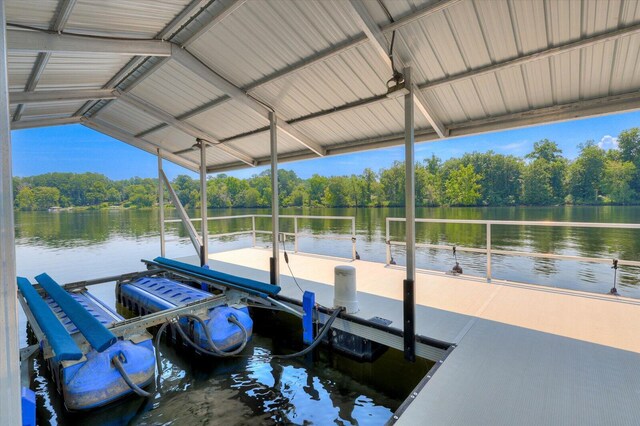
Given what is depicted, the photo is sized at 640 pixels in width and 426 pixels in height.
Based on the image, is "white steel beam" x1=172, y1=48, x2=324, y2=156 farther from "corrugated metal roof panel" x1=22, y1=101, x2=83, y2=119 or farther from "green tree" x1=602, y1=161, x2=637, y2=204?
"green tree" x1=602, y1=161, x2=637, y2=204

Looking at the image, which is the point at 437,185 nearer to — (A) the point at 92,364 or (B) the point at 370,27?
(B) the point at 370,27

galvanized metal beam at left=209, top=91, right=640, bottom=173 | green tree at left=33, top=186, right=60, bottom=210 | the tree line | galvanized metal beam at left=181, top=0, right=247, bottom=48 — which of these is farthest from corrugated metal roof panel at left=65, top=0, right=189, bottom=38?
green tree at left=33, top=186, right=60, bottom=210

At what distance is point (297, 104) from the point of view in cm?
416

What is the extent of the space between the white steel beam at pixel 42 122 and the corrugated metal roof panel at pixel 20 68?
1.58m

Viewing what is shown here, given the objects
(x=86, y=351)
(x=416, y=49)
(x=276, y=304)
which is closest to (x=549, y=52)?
(x=416, y=49)

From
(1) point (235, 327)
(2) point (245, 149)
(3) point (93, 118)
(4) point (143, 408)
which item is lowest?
(4) point (143, 408)

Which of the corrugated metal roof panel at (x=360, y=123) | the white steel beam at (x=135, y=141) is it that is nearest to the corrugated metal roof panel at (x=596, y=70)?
the corrugated metal roof panel at (x=360, y=123)

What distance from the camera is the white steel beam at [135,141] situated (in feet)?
19.7

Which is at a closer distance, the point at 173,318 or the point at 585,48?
the point at 585,48

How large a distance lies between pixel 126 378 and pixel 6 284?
237 cm

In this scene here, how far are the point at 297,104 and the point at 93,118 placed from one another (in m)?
4.08

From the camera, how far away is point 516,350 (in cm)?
257

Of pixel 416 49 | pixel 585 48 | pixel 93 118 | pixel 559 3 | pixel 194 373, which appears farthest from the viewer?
pixel 93 118

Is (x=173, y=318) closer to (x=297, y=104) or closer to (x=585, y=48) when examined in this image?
(x=297, y=104)
